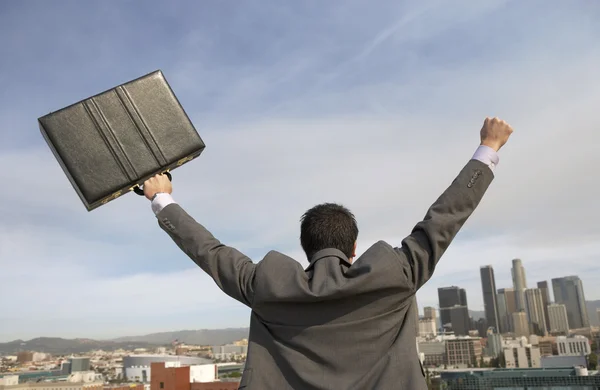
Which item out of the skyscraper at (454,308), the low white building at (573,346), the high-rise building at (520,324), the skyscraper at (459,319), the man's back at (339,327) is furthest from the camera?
the skyscraper at (454,308)

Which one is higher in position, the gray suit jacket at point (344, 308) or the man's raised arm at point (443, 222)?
the man's raised arm at point (443, 222)

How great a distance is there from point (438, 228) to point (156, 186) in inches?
20.9

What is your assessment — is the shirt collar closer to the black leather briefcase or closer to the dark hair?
the dark hair

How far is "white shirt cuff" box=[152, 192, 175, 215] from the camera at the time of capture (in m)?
0.98

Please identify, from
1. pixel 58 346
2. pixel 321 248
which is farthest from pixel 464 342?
pixel 58 346

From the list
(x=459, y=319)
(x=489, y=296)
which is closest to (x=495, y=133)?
(x=459, y=319)

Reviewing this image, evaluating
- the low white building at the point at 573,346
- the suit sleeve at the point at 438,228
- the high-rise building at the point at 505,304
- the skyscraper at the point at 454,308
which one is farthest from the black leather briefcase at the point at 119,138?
the skyscraper at the point at 454,308

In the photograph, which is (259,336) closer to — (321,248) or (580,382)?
(321,248)

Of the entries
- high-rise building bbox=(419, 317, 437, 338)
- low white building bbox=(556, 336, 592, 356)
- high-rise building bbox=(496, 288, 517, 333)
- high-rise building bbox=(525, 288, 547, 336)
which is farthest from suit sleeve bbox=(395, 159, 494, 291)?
high-rise building bbox=(525, 288, 547, 336)

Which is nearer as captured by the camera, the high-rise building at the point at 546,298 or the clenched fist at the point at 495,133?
the clenched fist at the point at 495,133

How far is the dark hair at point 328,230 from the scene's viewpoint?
3.05ft

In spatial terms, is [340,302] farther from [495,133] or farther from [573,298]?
[573,298]

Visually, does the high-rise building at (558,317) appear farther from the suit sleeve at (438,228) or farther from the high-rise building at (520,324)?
the suit sleeve at (438,228)

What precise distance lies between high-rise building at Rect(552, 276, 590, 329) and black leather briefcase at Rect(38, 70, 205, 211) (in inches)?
3736
